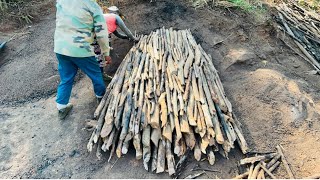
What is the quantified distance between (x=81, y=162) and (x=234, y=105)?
91.2 inches

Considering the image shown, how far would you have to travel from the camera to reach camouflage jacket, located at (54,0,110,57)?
4.21 metres

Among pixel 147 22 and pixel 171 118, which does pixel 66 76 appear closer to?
pixel 171 118

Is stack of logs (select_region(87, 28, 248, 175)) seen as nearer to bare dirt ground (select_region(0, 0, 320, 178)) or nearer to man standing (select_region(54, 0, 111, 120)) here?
bare dirt ground (select_region(0, 0, 320, 178))

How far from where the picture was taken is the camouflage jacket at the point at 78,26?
4.21 meters

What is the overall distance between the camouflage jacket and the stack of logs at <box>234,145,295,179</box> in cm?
244

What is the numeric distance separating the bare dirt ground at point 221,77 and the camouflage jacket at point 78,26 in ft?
3.44

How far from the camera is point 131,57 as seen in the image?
529 cm

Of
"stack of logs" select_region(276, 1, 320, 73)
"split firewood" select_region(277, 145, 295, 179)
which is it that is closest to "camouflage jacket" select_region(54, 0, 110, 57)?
"split firewood" select_region(277, 145, 295, 179)

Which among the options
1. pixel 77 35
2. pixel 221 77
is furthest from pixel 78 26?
pixel 221 77

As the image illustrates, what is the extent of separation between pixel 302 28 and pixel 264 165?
4.23 metres

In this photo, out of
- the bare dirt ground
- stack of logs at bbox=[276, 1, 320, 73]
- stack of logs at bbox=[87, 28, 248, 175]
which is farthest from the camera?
stack of logs at bbox=[276, 1, 320, 73]

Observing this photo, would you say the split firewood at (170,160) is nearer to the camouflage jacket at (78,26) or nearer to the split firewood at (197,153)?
the split firewood at (197,153)

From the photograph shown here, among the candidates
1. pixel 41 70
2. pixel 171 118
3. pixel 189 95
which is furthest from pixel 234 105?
pixel 41 70

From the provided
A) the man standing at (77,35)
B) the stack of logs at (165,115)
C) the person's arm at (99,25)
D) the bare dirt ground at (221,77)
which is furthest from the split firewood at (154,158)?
the person's arm at (99,25)
